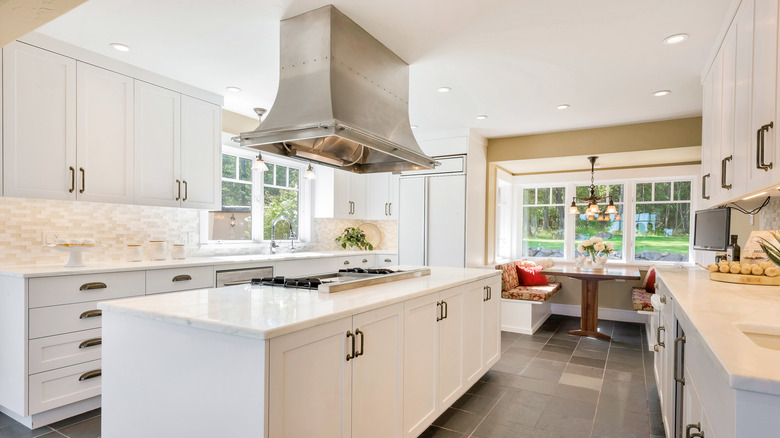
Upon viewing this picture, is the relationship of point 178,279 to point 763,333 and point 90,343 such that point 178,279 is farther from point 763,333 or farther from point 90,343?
point 763,333

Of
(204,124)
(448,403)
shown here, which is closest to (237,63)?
(204,124)

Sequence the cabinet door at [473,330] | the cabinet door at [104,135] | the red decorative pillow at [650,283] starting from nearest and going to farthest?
the cabinet door at [473,330]
the cabinet door at [104,135]
the red decorative pillow at [650,283]

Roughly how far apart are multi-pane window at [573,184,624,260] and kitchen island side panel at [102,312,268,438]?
5.64 metres

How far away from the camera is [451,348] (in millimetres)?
2645

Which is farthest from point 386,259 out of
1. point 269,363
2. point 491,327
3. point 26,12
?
point 26,12

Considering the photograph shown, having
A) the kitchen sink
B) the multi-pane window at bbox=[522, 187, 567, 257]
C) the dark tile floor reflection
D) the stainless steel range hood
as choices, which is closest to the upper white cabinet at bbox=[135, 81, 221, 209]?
the stainless steel range hood

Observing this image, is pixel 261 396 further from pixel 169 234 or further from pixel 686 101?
pixel 686 101

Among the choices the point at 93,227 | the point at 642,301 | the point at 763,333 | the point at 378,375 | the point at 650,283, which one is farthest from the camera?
the point at 650,283

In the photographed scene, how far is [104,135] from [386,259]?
3530mm

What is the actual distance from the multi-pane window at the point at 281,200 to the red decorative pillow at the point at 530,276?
9.77 feet

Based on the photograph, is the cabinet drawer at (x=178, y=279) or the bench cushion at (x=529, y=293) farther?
the bench cushion at (x=529, y=293)

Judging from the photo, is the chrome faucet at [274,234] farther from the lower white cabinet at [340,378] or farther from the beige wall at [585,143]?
the lower white cabinet at [340,378]

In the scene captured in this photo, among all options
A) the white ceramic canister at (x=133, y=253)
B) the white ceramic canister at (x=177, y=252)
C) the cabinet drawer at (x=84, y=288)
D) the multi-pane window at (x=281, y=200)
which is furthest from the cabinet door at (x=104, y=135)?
the multi-pane window at (x=281, y=200)

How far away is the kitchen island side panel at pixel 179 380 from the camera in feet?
4.48
